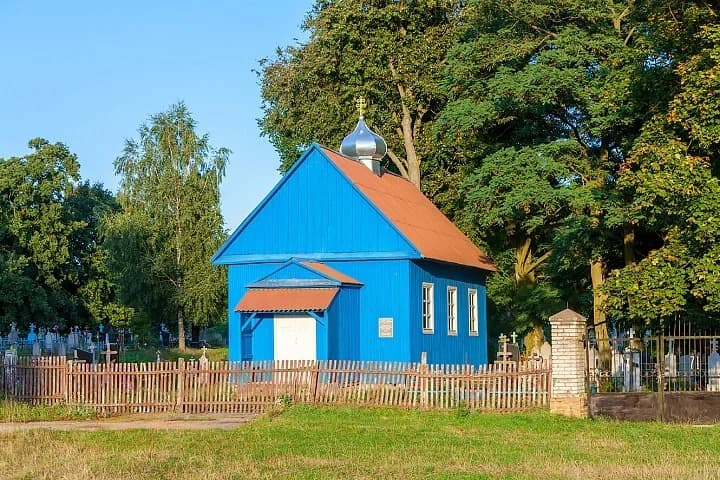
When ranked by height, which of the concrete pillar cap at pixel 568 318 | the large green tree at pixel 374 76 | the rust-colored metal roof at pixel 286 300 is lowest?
the concrete pillar cap at pixel 568 318

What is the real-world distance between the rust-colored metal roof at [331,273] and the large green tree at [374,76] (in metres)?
11.2

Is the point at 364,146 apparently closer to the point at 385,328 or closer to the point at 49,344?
the point at 385,328

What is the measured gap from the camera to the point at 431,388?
22.7 metres

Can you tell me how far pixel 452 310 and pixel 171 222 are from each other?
1001 inches

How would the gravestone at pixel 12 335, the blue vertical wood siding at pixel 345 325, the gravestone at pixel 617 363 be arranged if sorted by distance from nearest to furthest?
the gravestone at pixel 617 363 → the blue vertical wood siding at pixel 345 325 → the gravestone at pixel 12 335

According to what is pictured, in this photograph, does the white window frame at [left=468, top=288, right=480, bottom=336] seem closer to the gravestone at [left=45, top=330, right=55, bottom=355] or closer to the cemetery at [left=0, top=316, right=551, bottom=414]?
the cemetery at [left=0, top=316, right=551, bottom=414]

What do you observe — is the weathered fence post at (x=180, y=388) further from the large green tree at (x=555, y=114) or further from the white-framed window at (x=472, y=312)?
the white-framed window at (x=472, y=312)

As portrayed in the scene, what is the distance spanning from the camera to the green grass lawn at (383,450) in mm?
14328

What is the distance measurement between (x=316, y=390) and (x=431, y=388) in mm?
2568

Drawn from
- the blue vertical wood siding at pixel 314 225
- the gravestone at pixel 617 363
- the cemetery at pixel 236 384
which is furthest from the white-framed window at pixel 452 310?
the cemetery at pixel 236 384

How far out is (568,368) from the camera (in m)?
21.5

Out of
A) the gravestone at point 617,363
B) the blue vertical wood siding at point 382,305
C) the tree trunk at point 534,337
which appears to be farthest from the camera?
the tree trunk at point 534,337

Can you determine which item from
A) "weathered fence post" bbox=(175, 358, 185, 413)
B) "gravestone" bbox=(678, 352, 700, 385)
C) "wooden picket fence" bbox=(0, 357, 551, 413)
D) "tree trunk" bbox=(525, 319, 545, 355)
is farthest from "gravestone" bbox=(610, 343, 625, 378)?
"tree trunk" bbox=(525, 319, 545, 355)

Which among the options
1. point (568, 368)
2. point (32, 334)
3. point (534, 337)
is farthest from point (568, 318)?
point (32, 334)
